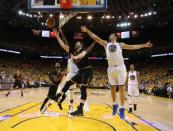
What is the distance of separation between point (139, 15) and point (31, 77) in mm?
18169

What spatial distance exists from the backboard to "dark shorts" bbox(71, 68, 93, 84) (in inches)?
78.6

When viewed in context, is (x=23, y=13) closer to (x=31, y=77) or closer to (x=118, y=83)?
(x=31, y=77)

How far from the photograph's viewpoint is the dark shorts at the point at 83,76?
350 inches

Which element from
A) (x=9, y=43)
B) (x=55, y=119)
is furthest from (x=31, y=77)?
(x=55, y=119)

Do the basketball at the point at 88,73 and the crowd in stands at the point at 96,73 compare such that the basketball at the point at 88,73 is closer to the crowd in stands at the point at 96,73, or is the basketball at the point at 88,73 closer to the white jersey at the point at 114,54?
the white jersey at the point at 114,54

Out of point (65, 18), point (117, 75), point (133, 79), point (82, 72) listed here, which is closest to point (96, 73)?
point (133, 79)

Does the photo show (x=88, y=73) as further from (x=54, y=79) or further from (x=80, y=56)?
(x=54, y=79)

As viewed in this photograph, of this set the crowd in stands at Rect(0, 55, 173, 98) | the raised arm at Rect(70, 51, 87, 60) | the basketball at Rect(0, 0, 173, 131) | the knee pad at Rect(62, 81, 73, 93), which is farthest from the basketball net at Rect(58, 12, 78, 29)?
the crowd in stands at Rect(0, 55, 173, 98)

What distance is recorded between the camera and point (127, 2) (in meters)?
34.8

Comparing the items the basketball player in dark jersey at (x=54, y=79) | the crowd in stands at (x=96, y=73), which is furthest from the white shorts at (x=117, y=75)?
the crowd in stands at (x=96, y=73)

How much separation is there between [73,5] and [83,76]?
2.38 metres

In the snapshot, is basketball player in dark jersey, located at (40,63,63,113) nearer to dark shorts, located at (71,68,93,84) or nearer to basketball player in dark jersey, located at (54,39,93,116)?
basketball player in dark jersey, located at (54,39,93,116)

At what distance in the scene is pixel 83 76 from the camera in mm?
8969

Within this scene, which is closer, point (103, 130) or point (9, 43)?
point (103, 130)
